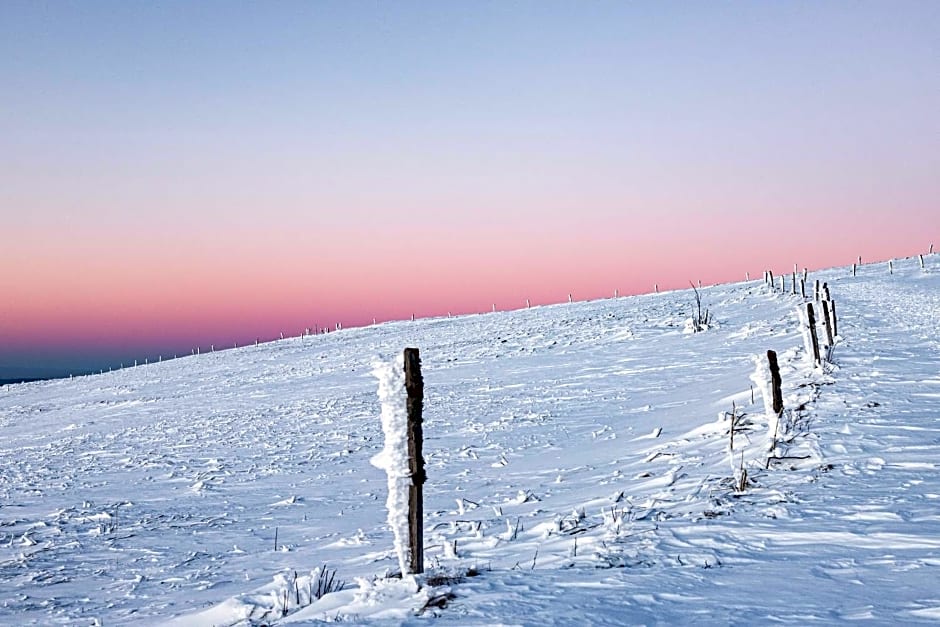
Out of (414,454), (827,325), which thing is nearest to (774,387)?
(414,454)

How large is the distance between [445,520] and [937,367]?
34.5 feet

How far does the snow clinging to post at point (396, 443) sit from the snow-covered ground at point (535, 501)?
0.24 meters

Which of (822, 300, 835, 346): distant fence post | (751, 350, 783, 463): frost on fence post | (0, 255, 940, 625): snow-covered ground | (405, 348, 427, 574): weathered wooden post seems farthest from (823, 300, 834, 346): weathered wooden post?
(405, 348, 427, 574): weathered wooden post

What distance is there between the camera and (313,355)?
119ft

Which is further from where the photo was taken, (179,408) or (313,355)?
(313,355)

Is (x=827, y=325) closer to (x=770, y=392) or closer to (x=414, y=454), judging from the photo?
(x=770, y=392)

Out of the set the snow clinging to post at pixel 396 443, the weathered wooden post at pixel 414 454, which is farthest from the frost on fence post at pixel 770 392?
the snow clinging to post at pixel 396 443

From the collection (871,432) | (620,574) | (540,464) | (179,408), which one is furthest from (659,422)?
(179,408)

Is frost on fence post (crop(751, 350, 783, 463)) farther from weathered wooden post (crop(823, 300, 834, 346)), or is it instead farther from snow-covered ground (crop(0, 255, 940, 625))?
weathered wooden post (crop(823, 300, 834, 346))

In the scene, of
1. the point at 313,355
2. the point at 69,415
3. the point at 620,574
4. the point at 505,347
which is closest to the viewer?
the point at 620,574

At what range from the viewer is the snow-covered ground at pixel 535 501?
14.4 feet

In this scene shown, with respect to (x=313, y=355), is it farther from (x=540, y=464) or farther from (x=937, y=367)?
(x=937, y=367)

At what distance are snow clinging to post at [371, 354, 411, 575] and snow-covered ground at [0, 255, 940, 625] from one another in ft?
0.79

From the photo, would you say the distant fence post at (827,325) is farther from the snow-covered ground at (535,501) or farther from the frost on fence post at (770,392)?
the frost on fence post at (770,392)
